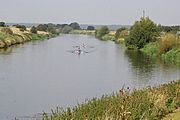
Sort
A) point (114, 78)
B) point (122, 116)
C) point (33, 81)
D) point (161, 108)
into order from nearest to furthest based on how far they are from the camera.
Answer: point (122, 116)
point (161, 108)
point (33, 81)
point (114, 78)

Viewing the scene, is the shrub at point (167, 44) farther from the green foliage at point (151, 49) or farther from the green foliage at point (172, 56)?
the green foliage at point (172, 56)

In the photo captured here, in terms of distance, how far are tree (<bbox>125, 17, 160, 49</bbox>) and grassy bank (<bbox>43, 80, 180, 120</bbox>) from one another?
4887 centimetres

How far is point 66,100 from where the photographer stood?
19344 mm

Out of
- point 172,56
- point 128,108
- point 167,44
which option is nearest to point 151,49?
point 167,44

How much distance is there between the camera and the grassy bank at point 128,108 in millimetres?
8719

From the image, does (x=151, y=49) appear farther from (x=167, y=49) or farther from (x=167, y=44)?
(x=167, y=44)

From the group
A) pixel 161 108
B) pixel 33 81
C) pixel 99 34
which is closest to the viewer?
pixel 161 108

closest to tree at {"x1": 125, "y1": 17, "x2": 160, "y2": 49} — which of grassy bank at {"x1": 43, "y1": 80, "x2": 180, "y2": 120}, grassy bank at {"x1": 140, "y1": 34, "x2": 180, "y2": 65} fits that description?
grassy bank at {"x1": 140, "y1": 34, "x2": 180, "y2": 65}

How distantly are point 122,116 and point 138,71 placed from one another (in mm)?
24429

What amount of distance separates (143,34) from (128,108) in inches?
2072

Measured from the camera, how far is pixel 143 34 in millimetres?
61094

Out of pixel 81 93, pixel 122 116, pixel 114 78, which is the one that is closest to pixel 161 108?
pixel 122 116

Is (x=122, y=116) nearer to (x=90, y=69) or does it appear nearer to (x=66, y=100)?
(x=66, y=100)

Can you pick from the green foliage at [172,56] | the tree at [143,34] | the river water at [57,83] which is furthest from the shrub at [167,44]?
the river water at [57,83]
